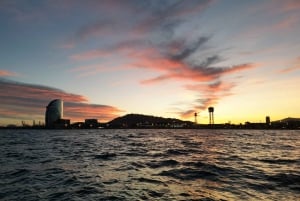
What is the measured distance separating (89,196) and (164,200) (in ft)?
14.2

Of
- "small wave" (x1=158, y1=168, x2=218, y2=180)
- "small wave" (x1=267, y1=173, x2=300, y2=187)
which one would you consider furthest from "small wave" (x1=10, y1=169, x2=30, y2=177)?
"small wave" (x1=267, y1=173, x2=300, y2=187)

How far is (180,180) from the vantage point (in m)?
19.0

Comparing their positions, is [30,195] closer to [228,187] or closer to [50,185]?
[50,185]

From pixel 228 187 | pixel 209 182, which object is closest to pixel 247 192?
pixel 228 187

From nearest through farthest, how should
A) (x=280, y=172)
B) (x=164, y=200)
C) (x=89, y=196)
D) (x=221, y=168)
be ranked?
(x=164, y=200), (x=89, y=196), (x=280, y=172), (x=221, y=168)

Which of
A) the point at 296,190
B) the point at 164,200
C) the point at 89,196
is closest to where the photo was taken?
the point at 164,200

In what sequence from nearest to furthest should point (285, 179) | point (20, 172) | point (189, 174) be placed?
point (285, 179), point (189, 174), point (20, 172)

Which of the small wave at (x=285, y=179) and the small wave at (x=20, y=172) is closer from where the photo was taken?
the small wave at (x=285, y=179)

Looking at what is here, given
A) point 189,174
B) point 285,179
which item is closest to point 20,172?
point 189,174

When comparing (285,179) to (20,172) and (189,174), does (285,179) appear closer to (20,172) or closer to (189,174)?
(189,174)

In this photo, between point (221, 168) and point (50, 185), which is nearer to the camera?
point (50, 185)

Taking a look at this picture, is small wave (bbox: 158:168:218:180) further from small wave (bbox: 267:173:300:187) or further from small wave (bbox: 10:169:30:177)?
small wave (bbox: 10:169:30:177)

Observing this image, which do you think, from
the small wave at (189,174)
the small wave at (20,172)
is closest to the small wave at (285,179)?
the small wave at (189,174)

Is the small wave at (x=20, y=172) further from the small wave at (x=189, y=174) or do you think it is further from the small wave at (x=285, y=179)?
the small wave at (x=285, y=179)
